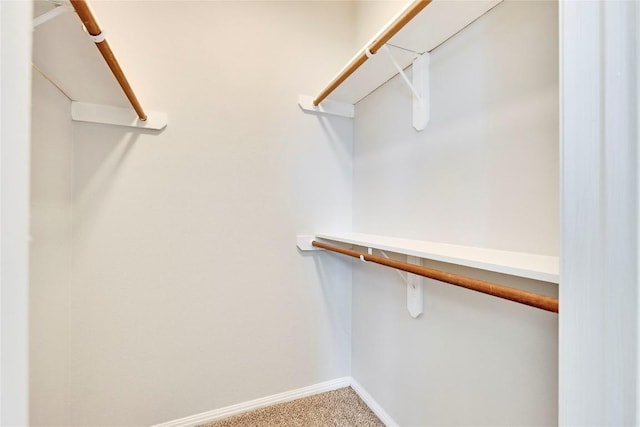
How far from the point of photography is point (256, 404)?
4.90 feet

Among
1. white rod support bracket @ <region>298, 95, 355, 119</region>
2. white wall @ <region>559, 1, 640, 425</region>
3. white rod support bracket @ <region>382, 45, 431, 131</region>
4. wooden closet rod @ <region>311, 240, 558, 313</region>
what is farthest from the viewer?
white rod support bracket @ <region>298, 95, 355, 119</region>

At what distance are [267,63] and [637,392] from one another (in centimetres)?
169

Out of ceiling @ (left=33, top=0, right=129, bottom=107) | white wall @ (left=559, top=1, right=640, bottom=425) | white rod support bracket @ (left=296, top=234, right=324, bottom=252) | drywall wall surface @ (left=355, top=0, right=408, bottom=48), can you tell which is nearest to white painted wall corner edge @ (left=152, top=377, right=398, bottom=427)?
white rod support bracket @ (left=296, top=234, right=324, bottom=252)

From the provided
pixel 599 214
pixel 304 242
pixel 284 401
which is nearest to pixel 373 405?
pixel 284 401

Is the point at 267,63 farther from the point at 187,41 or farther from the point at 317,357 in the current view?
the point at 317,357

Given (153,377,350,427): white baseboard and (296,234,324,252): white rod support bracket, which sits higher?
(296,234,324,252): white rod support bracket

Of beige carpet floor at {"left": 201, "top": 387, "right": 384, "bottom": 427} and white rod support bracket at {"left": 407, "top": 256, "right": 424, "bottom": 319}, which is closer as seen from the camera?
white rod support bracket at {"left": 407, "top": 256, "right": 424, "bottom": 319}

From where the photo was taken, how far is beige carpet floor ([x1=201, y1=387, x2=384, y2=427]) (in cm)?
138

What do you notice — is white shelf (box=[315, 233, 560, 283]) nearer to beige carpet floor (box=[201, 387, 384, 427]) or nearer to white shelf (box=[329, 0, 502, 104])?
white shelf (box=[329, 0, 502, 104])

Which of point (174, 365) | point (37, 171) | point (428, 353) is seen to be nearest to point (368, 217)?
point (428, 353)

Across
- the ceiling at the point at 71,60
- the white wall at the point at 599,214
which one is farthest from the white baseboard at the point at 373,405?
the ceiling at the point at 71,60

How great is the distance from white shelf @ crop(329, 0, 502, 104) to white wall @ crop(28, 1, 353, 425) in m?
0.40

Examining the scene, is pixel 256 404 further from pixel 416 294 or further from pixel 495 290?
pixel 495 290

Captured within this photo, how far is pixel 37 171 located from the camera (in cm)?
96
